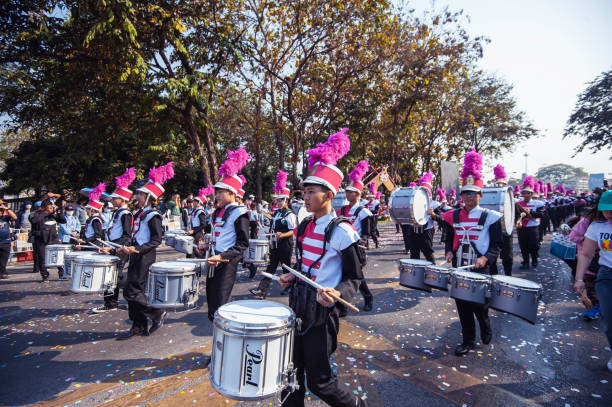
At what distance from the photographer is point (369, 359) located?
419 centimetres

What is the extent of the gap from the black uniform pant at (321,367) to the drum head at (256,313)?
11.2 inches

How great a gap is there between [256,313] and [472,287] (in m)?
2.75

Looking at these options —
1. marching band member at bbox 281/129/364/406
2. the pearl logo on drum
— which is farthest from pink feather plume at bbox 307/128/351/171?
the pearl logo on drum

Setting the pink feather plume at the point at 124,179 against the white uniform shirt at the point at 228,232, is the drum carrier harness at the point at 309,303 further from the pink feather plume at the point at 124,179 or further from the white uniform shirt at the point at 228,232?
the pink feather plume at the point at 124,179

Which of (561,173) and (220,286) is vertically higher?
(561,173)

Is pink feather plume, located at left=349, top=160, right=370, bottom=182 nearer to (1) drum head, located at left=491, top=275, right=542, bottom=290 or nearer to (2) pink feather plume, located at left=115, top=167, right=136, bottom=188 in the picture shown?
(1) drum head, located at left=491, top=275, right=542, bottom=290

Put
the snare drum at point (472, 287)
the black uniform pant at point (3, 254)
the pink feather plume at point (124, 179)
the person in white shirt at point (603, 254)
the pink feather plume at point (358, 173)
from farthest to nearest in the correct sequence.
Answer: the black uniform pant at point (3, 254) → the pink feather plume at point (358, 173) → the pink feather plume at point (124, 179) → the snare drum at point (472, 287) → the person in white shirt at point (603, 254)

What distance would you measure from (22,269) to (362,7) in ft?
50.3

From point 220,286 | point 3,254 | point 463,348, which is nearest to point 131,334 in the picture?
point 220,286

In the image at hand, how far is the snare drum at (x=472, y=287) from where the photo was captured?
392 centimetres

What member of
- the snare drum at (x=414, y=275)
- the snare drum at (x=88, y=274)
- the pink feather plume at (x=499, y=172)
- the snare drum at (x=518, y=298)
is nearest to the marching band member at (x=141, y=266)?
the snare drum at (x=88, y=274)

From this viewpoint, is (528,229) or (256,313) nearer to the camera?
(256,313)

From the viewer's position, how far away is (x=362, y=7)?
13.5 metres

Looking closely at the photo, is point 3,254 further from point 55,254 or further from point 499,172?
point 499,172
